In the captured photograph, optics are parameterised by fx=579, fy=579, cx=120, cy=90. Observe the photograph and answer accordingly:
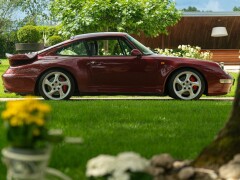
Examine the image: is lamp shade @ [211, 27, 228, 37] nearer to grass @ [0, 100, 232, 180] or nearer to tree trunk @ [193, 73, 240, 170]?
grass @ [0, 100, 232, 180]

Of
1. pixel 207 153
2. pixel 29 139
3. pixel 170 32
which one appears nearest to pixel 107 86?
pixel 207 153

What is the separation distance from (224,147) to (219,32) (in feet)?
103

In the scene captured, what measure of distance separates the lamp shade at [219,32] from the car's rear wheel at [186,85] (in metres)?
23.2

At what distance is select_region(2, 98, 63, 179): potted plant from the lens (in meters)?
2.64

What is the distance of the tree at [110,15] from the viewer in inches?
926

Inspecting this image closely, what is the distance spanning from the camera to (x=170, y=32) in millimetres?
36062

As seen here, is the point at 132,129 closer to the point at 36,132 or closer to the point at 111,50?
the point at 36,132

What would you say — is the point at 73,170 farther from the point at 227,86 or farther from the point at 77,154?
the point at 227,86

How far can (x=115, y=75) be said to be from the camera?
1159cm

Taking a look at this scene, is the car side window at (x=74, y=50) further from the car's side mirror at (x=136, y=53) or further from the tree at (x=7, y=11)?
the tree at (x=7, y=11)

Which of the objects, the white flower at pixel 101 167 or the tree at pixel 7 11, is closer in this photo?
the white flower at pixel 101 167

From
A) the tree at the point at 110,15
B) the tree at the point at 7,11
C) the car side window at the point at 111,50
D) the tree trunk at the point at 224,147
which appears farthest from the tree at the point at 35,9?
the tree trunk at the point at 224,147

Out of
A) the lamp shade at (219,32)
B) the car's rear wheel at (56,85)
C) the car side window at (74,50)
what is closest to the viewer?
the car's rear wheel at (56,85)

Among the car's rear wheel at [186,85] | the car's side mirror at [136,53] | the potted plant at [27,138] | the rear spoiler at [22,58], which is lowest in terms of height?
the car's rear wheel at [186,85]
